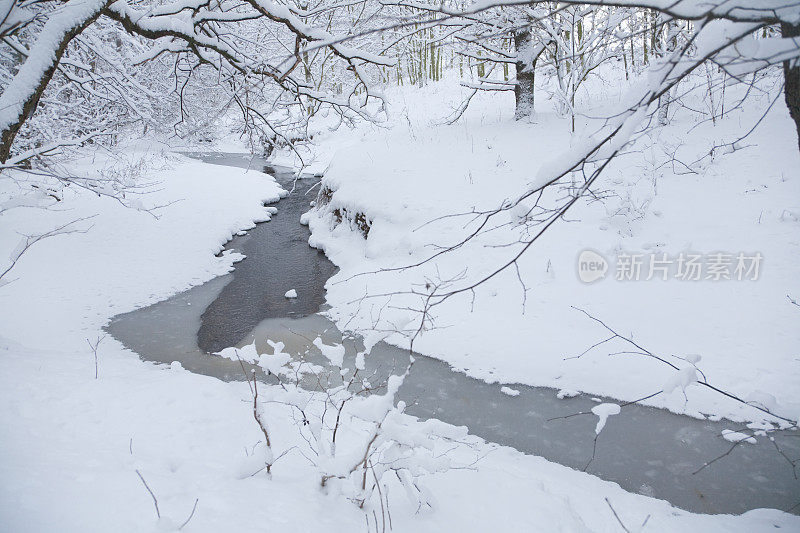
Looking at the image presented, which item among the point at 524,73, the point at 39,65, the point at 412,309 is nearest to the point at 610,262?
the point at 412,309

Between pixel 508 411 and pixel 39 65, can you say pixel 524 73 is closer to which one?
pixel 508 411

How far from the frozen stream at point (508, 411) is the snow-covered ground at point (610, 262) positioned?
1.16 feet

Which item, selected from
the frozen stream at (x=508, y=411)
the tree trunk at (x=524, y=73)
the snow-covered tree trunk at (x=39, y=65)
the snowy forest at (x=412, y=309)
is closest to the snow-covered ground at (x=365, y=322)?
the snowy forest at (x=412, y=309)

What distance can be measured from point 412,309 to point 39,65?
4.02 metres

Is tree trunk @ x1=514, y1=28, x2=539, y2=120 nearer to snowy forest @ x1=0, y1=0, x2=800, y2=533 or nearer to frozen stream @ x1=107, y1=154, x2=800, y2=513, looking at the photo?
snowy forest @ x1=0, y1=0, x2=800, y2=533

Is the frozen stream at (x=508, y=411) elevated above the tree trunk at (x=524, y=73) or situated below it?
below

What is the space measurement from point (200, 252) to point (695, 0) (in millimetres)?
10281

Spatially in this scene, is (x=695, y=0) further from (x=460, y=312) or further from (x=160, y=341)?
(x=160, y=341)

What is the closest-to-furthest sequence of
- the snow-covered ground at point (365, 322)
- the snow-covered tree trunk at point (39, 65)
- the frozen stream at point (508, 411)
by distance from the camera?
the snow-covered ground at point (365, 322) < the snow-covered tree trunk at point (39, 65) < the frozen stream at point (508, 411)

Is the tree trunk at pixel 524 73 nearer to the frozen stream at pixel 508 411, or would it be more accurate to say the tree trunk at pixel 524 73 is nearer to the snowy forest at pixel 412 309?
the snowy forest at pixel 412 309

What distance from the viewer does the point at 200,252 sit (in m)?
9.91

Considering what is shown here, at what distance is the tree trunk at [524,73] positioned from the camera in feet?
32.2

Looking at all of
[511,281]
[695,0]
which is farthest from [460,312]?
[695,0]

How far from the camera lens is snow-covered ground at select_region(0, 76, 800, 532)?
7.90 ft
